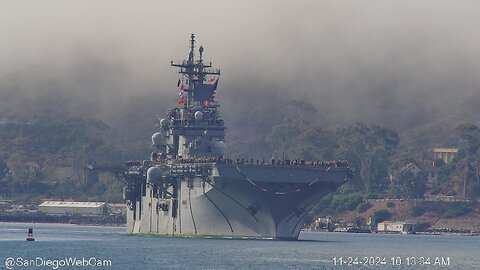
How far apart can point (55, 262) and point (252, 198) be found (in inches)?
1015

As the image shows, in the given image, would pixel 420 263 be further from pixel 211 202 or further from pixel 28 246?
pixel 28 246

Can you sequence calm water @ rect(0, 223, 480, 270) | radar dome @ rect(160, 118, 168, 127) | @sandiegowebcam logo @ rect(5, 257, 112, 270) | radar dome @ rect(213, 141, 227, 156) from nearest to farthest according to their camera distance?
@sandiegowebcam logo @ rect(5, 257, 112, 270)
calm water @ rect(0, 223, 480, 270)
radar dome @ rect(213, 141, 227, 156)
radar dome @ rect(160, 118, 168, 127)

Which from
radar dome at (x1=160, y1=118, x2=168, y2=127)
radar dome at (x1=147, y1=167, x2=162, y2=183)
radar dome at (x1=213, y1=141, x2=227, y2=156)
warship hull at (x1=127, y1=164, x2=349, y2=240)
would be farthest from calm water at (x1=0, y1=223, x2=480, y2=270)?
radar dome at (x1=160, y1=118, x2=168, y2=127)

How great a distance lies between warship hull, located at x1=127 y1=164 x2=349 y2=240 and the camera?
120938 mm

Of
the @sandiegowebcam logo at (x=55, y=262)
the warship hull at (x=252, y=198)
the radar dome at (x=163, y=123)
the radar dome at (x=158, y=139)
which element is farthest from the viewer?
the radar dome at (x=158, y=139)

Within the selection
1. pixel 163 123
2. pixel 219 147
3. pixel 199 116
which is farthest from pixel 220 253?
pixel 163 123

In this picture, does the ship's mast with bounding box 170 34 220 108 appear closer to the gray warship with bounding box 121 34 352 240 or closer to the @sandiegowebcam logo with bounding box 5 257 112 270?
the gray warship with bounding box 121 34 352 240

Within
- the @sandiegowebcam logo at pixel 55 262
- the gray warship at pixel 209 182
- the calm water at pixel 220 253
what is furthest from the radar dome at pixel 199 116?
the @sandiegowebcam logo at pixel 55 262

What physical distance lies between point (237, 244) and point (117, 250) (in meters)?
10.6

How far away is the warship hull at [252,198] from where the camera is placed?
397 ft

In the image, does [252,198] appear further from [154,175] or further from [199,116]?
[199,116]

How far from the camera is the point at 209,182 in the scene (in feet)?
404

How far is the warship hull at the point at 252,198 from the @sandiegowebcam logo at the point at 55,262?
20.6 meters

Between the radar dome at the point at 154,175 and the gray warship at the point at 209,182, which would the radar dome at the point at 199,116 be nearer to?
the gray warship at the point at 209,182
